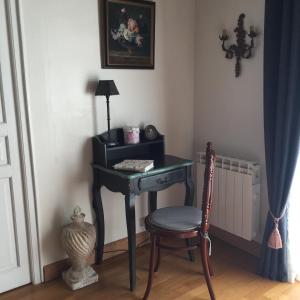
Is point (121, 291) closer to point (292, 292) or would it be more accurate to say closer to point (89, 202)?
point (89, 202)

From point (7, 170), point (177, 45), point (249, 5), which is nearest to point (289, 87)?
point (249, 5)

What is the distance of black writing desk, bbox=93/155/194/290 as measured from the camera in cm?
229

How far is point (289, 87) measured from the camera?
220 centimetres

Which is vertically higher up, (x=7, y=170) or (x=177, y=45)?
(x=177, y=45)

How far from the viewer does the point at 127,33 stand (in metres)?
2.62

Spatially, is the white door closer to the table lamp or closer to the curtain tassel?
the table lamp

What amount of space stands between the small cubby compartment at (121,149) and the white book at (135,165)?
0.42 feet

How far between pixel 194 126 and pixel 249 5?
3.56 feet

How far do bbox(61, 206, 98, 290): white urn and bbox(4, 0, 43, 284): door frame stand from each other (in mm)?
203

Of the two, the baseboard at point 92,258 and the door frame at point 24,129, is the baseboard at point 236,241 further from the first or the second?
the door frame at point 24,129

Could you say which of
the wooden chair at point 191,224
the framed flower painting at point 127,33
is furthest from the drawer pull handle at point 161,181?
the framed flower painting at point 127,33

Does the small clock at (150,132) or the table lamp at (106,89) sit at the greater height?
the table lamp at (106,89)

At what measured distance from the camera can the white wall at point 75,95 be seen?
2.31m

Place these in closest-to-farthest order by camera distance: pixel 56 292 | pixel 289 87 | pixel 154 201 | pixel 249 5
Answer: pixel 289 87
pixel 56 292
pixel 249 5
pixel 154 201
